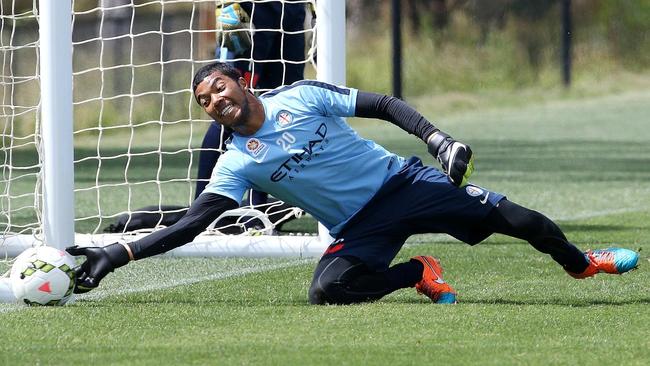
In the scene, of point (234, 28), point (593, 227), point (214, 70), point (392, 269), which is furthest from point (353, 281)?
point (593, 227)

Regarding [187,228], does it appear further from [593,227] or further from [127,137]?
[127,137]

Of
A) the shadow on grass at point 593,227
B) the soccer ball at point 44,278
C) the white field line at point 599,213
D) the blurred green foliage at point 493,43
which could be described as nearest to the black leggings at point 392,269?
the soccer ball at point 44,278

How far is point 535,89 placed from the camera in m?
25.7

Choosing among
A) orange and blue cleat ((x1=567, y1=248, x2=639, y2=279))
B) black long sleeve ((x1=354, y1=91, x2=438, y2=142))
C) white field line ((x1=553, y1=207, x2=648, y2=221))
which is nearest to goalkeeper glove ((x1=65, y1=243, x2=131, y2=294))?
black long sleeve ((x1=354, y1=91, x2=438, y2=142))

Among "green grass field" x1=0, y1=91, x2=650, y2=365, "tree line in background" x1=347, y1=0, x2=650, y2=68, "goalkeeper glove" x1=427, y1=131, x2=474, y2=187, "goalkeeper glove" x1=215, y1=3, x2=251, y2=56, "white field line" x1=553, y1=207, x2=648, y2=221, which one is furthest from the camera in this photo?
"tree line in background" x1=347, y1=0, x2=650, y2=68

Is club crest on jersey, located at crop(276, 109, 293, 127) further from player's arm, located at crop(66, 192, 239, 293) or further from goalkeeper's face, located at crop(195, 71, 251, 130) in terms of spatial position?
player's arm, located at crop(66, 192, 239, 293)

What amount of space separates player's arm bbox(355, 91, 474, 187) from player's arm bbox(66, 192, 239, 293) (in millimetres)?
677

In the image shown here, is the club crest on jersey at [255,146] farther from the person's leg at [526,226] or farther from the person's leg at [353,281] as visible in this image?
the person's leg at [526,226]

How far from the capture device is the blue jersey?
5699 millimetres

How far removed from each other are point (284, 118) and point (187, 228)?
0.61 m

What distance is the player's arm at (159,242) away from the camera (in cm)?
557

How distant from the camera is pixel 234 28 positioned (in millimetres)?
8141

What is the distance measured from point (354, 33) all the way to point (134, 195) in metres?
15.0

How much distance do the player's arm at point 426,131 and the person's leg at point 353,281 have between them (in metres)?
0.64
